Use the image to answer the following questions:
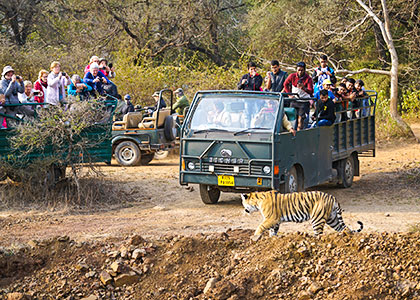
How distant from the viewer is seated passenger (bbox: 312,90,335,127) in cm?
1223

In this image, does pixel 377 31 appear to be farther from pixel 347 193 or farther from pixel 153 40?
pixel 347 193

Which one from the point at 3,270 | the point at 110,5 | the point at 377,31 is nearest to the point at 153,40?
the point at 110,5

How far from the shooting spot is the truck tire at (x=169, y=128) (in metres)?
16.6

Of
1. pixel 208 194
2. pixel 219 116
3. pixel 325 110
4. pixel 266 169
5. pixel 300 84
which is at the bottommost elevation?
pixel 208 194

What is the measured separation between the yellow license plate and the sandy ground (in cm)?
55

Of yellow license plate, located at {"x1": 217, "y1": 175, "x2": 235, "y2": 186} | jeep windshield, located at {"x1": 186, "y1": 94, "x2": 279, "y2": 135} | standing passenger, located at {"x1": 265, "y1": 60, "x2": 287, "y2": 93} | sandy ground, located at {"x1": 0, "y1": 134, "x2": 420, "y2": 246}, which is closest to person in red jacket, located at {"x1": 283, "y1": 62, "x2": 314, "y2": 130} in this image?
standing passenger, located at {"x1": 265, "y1": 60, "x2": 287, "y2": 93}

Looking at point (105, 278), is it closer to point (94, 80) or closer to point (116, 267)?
point (116, 267)

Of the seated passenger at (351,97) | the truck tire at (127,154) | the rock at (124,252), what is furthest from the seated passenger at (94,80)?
the rock at (124,252)

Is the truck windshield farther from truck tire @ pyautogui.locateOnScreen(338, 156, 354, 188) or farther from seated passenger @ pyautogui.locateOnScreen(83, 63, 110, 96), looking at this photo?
seated passenger @ pyautogui.locateOnScreen(83, 63, 110, 96)

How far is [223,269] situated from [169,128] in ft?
32.2

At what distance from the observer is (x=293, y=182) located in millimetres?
11133

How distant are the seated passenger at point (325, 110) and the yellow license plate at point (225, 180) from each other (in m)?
2.35

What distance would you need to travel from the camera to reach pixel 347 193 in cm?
1306

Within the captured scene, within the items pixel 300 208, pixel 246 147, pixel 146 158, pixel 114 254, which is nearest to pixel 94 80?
pixel 146 158
